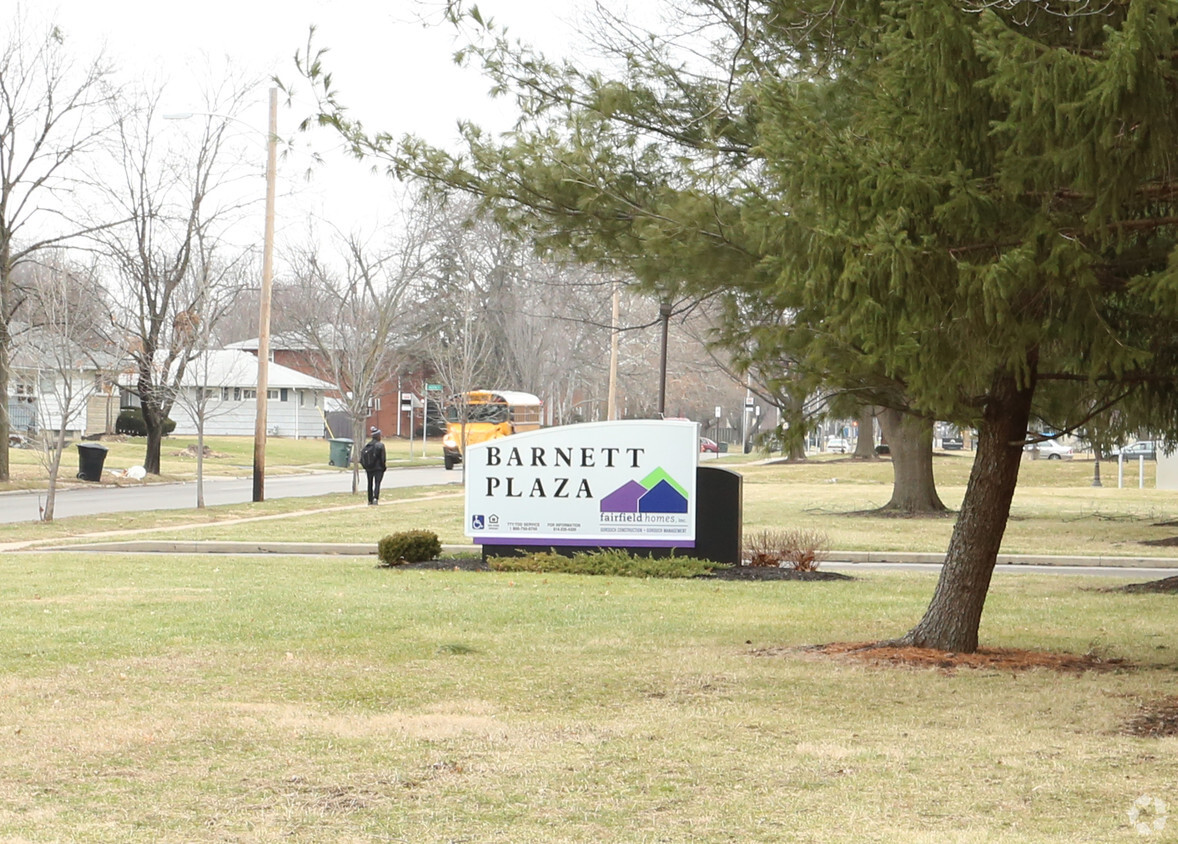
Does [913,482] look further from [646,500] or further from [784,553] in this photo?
[646,500]

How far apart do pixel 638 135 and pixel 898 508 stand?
19.6 meters

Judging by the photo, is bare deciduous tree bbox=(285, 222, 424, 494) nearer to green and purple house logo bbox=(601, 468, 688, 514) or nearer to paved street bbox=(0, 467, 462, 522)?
paved street bbox=(0, 467, 462, 522)

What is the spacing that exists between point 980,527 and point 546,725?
3.85m

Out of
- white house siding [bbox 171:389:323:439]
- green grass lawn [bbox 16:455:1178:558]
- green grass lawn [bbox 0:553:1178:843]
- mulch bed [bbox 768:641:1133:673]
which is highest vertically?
white house siding [bbox 171:389:323:439]

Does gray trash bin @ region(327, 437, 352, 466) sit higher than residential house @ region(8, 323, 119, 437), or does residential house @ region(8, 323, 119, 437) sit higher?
residential house @ region(8, 323, 119, 437)

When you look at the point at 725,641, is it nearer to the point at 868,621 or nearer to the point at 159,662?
the point at 868,621

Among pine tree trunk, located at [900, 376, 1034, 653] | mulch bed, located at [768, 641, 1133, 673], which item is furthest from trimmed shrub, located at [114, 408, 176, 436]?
pine tree trunk, located at [900, 376, 1034, 653]

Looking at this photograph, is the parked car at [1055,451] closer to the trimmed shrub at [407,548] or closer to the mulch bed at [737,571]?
the mulch bed at [737,571]

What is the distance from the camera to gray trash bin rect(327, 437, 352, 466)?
5562 centimetres

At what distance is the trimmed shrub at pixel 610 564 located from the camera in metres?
16.3

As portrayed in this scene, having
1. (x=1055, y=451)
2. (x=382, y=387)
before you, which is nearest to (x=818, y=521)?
(x=382, y=387)

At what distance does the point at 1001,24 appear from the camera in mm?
6242

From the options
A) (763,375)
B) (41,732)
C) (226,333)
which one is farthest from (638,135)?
A: (226,333)

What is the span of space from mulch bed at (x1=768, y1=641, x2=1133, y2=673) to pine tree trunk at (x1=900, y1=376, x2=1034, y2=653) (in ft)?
0.56
